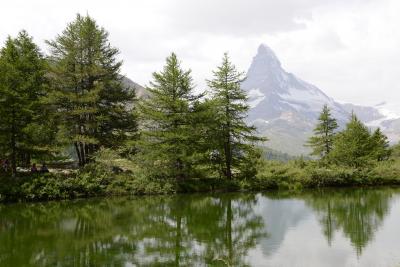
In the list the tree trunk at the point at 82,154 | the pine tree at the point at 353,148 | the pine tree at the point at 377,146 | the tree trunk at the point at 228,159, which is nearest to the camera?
the tree trunk at the point at 82,154

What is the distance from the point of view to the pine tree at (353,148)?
5434 centimetres

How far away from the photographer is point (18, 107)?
38.4 metres

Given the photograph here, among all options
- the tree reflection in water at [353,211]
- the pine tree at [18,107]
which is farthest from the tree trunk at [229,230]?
the pine tree at [18,107]

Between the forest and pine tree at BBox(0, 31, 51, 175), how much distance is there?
0.09 m

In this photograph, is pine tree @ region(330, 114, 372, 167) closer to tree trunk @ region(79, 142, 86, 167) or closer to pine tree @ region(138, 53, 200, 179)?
pine tree @ region(138, 53, 200, 179)

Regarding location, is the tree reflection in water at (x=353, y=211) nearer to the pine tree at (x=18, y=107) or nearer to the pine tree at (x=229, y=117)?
the pine tree at (x=229, y=117)

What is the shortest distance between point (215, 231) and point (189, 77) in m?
24.0

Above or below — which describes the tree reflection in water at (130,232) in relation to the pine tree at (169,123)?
below

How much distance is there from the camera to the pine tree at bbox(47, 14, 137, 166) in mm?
43344

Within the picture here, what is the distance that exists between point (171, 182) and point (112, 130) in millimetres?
9181

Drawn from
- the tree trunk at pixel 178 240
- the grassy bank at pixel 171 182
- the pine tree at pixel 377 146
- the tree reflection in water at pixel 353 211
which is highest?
the pine tree at pixel 377 146

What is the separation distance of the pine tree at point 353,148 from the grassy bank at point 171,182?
1.97 metres

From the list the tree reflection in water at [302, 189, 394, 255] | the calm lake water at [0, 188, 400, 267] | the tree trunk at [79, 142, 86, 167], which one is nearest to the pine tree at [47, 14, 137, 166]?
the tree trunk at [79, 142, 86, 167]

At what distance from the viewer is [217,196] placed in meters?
41.6
